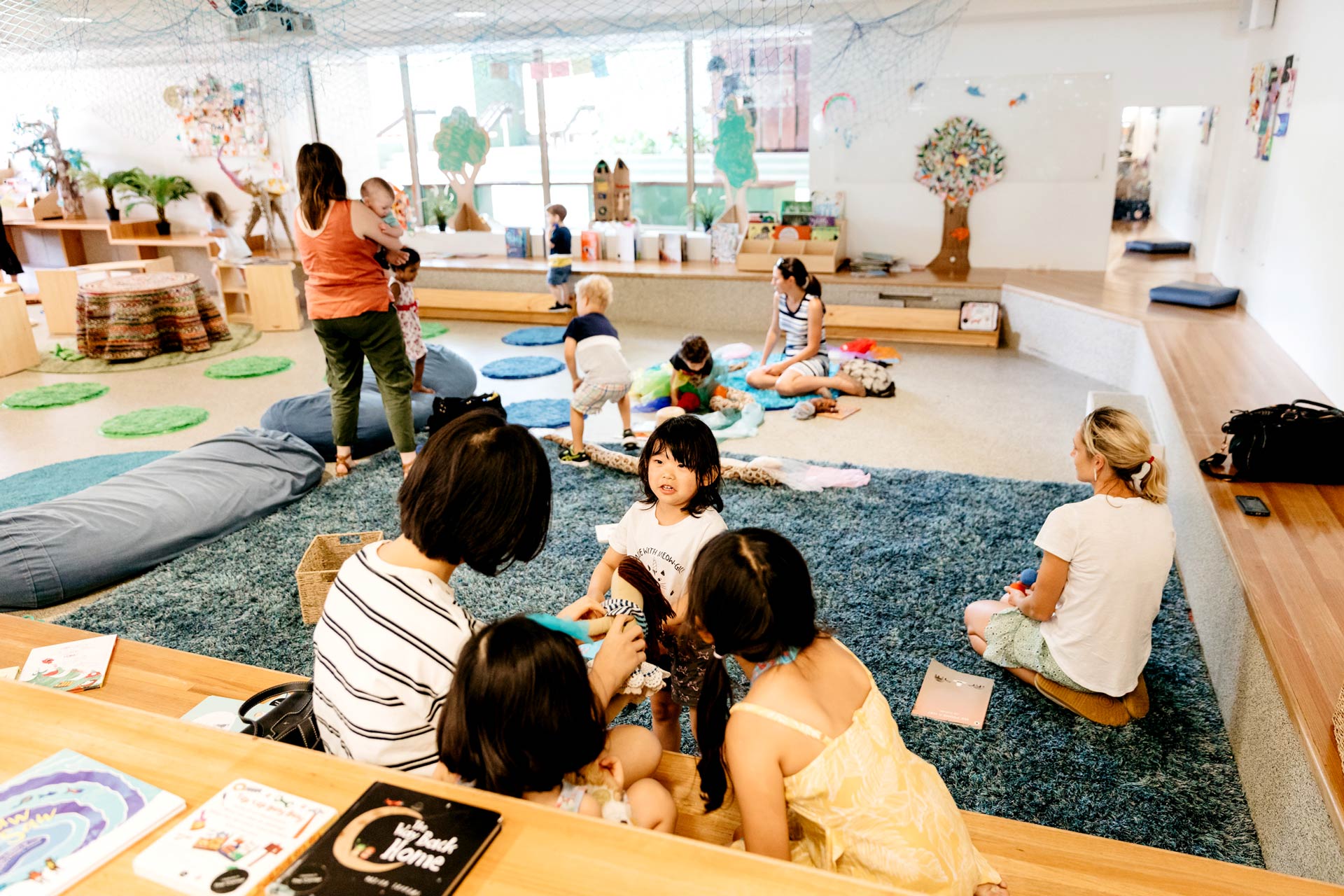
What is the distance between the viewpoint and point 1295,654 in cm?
203

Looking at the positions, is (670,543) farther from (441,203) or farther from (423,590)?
(441,203)

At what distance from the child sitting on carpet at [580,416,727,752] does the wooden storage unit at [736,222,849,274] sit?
5055 millimetres

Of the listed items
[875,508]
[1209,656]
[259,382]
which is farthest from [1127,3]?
[259,382]

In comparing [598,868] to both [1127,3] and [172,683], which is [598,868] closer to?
[172,683]

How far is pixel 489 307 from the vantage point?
7648mm

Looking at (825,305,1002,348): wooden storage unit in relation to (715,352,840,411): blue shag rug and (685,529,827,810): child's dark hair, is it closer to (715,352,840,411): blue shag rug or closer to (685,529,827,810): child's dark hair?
(715,352,840,411): blue shag rug

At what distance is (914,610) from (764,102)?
5.44m

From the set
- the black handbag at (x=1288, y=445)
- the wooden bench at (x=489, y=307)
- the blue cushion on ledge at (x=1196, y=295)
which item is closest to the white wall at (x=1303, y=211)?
the blue cushion on ledge at (x=1196, y=295)

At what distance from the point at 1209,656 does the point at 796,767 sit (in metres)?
1.94

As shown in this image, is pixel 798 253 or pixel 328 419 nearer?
pixel 328 419

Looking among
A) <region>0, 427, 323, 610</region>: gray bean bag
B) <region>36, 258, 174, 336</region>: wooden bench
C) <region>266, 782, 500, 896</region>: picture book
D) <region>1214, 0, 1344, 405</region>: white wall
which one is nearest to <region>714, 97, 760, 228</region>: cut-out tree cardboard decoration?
<region>1214, 0, 1344, 405</region>: white wall

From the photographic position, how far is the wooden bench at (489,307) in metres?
7.45

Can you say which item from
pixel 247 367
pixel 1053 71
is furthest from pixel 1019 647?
pixel 247 367

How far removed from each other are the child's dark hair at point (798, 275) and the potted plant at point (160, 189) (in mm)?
6545
